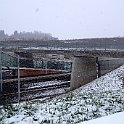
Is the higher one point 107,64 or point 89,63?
point 89,63

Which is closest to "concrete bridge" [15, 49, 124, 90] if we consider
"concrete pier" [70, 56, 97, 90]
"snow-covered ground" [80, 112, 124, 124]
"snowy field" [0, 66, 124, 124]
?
"concrete pier" [70, 56, 97, 90]

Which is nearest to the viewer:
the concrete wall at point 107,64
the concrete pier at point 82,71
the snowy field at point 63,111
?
the snowy field at point 63,111

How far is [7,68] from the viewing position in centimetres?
4038

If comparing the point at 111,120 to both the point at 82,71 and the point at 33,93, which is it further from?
the point at 82,71

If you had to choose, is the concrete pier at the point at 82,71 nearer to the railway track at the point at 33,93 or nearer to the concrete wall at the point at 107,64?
the concrete wall at the point at 107,64

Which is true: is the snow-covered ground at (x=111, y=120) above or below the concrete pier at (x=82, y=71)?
above

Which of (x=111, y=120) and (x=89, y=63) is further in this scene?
(x=89, y=63)

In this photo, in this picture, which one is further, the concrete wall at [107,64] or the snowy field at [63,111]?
the concrete wall at [107,64]

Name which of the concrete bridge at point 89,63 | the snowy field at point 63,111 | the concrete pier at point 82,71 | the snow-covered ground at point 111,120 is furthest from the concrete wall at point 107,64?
the snow-covered ground at point 111,120

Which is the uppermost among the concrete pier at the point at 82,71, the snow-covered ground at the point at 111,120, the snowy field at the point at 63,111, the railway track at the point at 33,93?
the snow-covered ground at the point at 111,120

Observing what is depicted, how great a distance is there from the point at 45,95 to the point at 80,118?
19756 millimetres

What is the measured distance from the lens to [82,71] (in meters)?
41.6

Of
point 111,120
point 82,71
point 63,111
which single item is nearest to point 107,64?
point 82,71

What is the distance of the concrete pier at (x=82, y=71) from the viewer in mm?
39750
